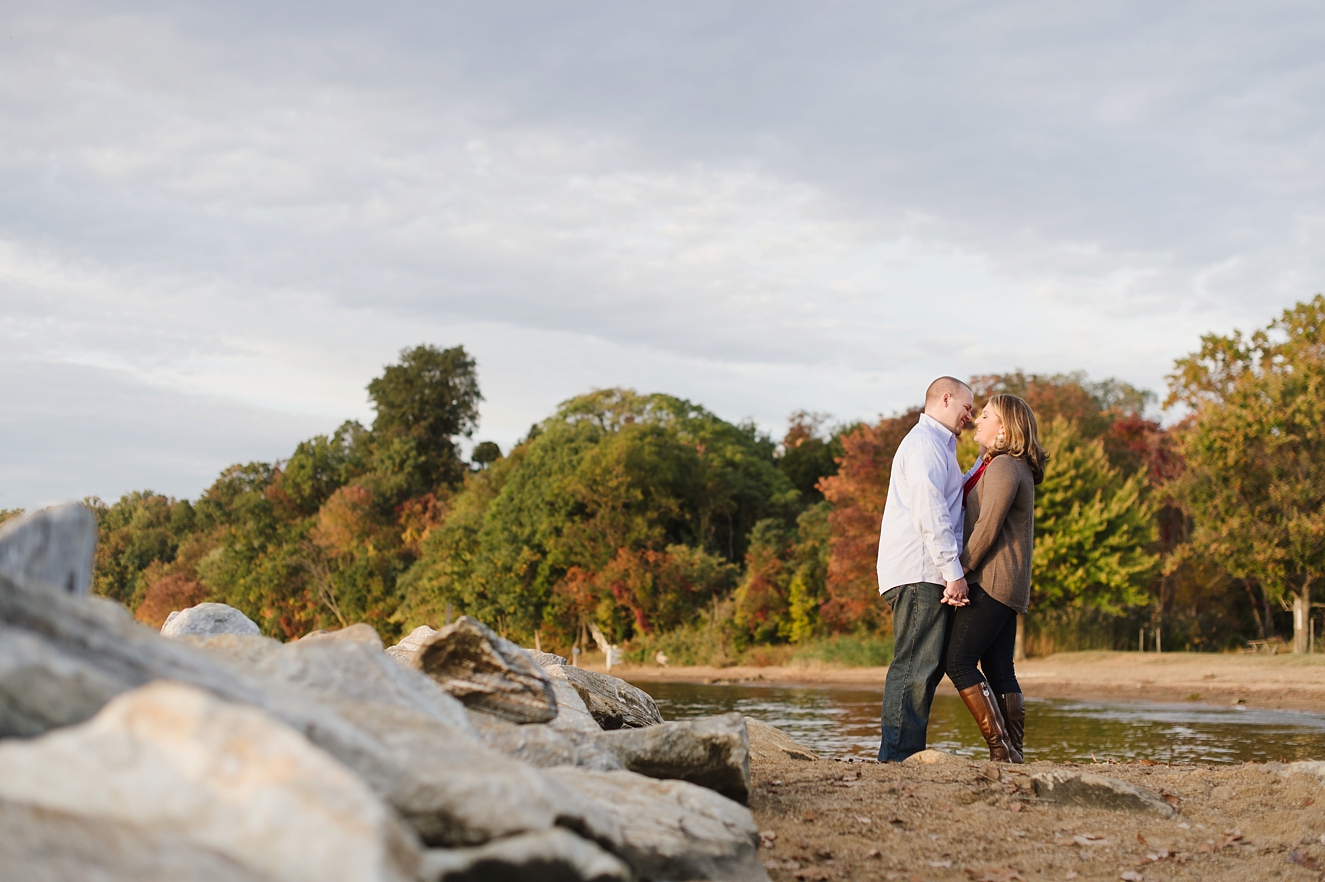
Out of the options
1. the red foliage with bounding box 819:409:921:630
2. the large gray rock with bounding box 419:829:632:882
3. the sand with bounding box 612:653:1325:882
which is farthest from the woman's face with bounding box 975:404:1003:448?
the red foliage with bounding box 819:409:921:630

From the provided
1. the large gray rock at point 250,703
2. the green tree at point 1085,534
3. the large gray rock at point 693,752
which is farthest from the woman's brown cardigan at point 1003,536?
the green tree at point 1085,534

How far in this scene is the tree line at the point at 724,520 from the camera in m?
24.1

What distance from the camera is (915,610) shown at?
617 centimetres

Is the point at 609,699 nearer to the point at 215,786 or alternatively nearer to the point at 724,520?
the point at 215,786

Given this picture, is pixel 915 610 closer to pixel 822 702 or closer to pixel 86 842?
pixel 86 842

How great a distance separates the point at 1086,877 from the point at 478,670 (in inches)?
96.4

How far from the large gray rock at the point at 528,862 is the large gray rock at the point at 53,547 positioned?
1.07m

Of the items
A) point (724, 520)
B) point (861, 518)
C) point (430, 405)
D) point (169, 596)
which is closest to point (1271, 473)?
point (861, 518)

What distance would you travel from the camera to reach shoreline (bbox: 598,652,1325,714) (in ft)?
57.6

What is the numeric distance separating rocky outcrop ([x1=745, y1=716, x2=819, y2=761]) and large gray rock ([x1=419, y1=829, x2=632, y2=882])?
4097 mm

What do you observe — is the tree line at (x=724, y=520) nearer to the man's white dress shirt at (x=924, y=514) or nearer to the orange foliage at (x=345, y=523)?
the orange foliage at (x=345, y=523)

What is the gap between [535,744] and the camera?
3.56m

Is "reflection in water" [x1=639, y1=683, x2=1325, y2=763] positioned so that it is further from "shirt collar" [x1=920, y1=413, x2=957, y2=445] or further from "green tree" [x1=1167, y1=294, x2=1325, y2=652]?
"green tree" [x1=1167, y1=294, x2=1325, y2=652]

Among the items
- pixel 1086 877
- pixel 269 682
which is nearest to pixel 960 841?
pixel 1086 877
